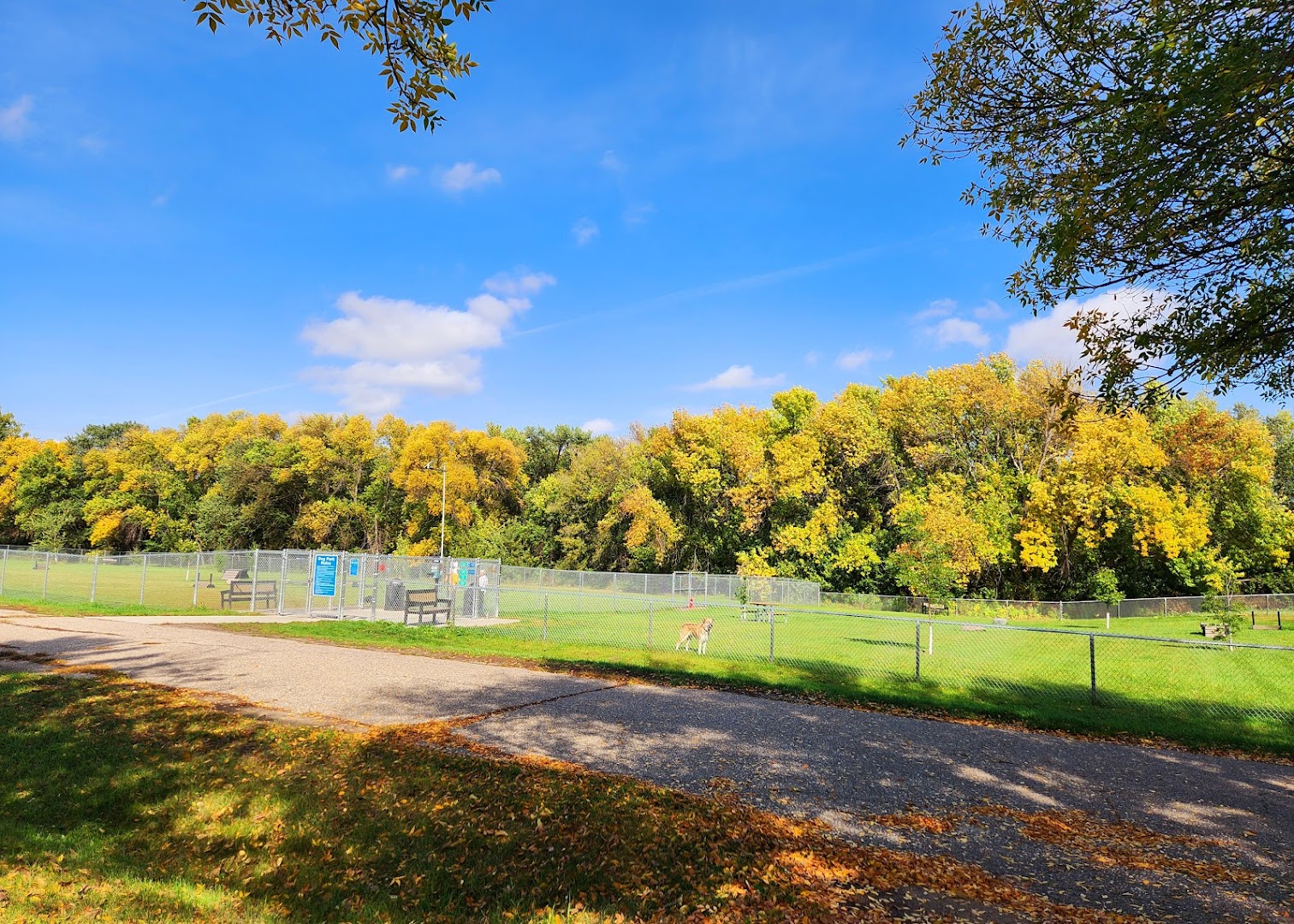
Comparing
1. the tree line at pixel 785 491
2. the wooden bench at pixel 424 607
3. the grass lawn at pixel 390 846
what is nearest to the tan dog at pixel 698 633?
the wooden bench at pixel 424 607

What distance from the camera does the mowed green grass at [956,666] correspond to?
10008 mm

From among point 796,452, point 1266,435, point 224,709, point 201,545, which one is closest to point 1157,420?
point 1266,435

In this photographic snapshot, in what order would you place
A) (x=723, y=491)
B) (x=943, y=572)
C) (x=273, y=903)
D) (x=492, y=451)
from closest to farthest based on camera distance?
1. (x=273, y=903)
2. (x=943, y=572)
3. (x=723, y=491)
4. (x=492, y=451)

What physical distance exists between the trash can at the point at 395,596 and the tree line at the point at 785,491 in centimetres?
1679

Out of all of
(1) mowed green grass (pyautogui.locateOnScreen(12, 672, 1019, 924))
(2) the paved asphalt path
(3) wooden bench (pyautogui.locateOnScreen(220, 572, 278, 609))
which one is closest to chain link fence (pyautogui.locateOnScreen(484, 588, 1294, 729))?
(2) the paved asphalt path

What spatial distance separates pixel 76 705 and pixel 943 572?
20.7 m

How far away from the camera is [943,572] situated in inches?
855

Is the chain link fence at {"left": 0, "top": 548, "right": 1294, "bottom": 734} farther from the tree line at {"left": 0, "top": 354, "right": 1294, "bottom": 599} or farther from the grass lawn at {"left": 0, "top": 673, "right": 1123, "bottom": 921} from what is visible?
the grass lawn at {"left": 0, "top": 673, "right": 1123, "bottom": 921}

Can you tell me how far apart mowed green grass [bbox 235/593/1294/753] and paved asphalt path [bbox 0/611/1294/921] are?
134cm

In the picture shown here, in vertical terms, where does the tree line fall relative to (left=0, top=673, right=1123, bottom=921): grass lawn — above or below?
above

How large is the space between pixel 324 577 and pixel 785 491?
96.1 ft

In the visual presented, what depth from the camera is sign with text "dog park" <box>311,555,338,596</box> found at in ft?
71.4

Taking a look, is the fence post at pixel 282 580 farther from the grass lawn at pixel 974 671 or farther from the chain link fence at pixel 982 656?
the chain link fence at pixel 982 656

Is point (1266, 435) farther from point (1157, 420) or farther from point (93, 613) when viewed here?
point (93, 613)
